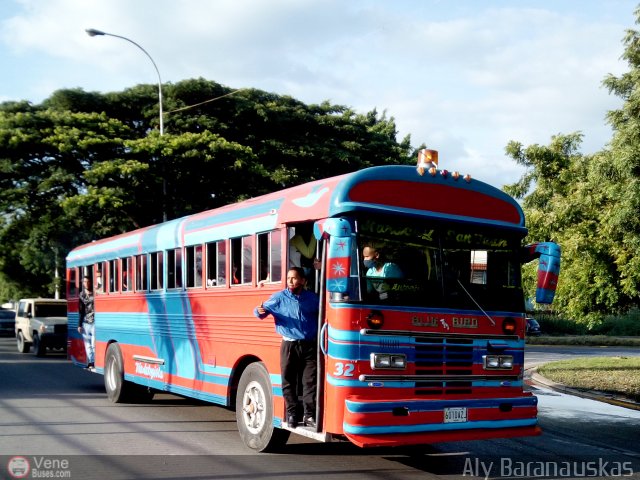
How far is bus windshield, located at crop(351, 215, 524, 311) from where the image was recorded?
7500mm

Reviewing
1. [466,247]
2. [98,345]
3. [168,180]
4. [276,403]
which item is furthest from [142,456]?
[168,180]

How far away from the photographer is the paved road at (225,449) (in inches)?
305

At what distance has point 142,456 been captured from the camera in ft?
27.4

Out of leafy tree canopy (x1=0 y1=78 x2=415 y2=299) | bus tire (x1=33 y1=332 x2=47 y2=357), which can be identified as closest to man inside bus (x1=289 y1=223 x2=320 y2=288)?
bus tire (x1=33 y1=332 x2=47 y2=357)

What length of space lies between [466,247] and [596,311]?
12.7 meters

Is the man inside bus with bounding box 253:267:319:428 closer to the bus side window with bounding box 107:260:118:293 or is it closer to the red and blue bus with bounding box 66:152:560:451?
the red and blue bus with bounding box 66:152:560:451

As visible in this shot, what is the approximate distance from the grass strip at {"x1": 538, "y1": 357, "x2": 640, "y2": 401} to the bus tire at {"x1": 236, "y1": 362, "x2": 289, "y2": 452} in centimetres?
862

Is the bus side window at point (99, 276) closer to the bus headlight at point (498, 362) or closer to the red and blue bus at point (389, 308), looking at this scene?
the red and blue bus at point (389, 308)

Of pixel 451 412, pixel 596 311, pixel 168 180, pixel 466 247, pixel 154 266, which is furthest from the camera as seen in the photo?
pixel 168 180

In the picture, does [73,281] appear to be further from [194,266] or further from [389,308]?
[389,308]

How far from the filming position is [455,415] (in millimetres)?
7496

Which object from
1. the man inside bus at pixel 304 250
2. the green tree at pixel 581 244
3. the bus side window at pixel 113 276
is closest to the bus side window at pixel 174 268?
the bus side window at pixel 113 276

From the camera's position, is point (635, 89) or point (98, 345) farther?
point (635, 89)

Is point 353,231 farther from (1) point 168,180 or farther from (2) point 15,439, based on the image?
(1) point 168,180
